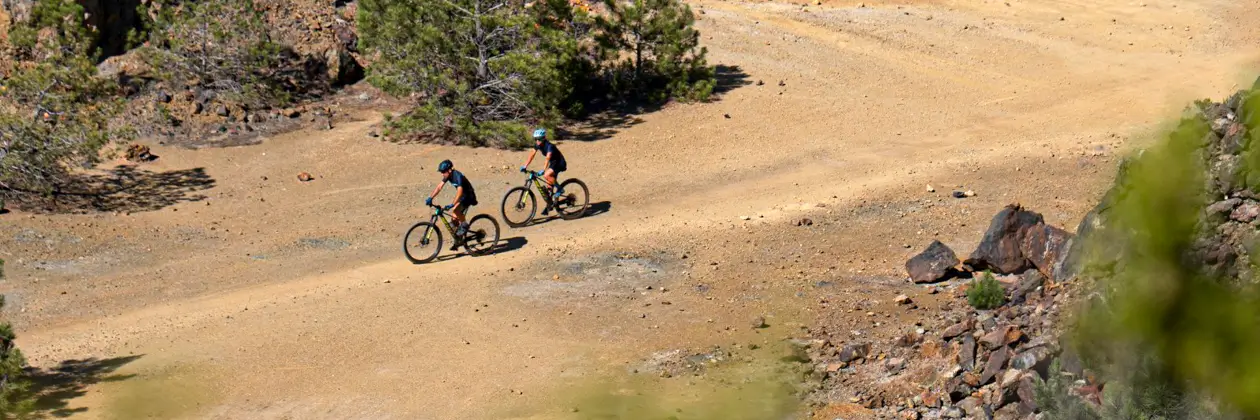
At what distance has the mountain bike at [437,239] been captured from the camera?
629 inches

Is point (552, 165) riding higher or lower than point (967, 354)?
higher

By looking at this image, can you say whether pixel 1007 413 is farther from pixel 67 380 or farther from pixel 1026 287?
pixel 67 380

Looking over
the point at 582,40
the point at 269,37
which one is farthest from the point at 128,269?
the point at 582,40

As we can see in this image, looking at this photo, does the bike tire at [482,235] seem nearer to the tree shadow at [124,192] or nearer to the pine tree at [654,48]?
the tree shadow at [124,192]

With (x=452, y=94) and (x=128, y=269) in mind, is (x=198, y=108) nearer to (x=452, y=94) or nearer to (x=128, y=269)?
(x=452, y=94)

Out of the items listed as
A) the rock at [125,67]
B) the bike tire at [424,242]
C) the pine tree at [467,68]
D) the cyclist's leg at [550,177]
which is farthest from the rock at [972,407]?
the rock at [125,67]

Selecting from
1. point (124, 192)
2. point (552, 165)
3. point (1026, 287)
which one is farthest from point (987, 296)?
point (124, 192)

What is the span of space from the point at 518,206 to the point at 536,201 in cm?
43

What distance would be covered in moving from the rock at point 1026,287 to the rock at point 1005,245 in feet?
4.04

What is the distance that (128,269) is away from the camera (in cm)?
1638

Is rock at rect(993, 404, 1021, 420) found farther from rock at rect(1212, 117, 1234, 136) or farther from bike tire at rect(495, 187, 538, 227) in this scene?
bike tire at rect(495, 187, 538, 227)

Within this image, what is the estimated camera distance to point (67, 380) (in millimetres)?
12094

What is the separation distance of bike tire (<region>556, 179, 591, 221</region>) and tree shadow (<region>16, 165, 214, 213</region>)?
629 cm

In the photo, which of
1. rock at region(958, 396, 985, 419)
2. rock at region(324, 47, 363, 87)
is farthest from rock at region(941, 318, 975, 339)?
rock at region(324, 47, 363, 87)
